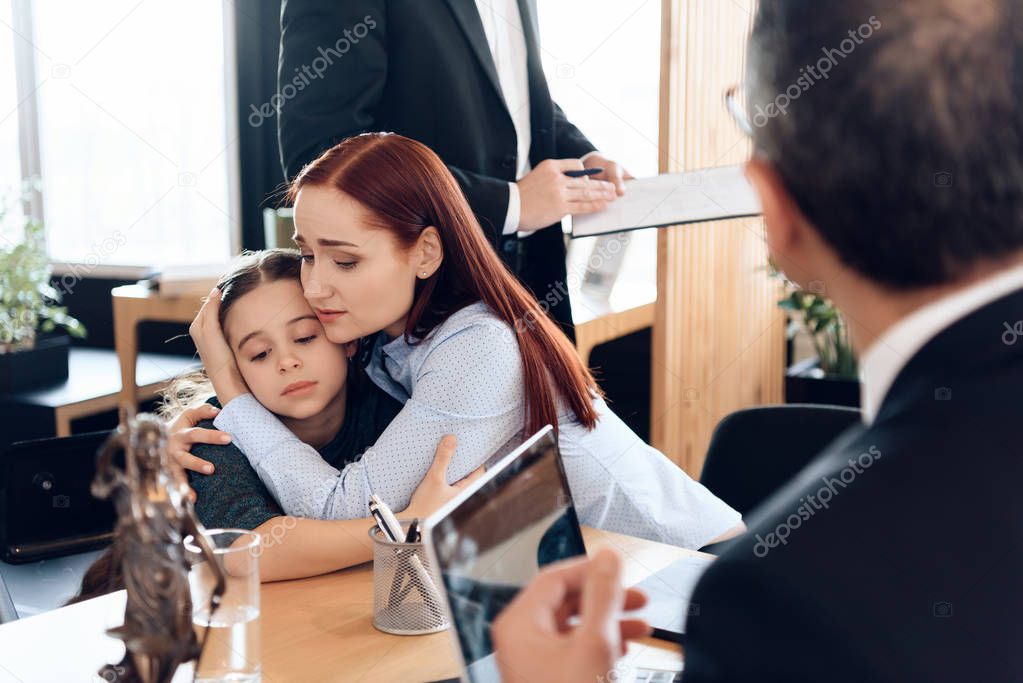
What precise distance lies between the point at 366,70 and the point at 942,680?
149 cm

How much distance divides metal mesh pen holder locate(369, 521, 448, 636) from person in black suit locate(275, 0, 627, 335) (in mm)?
787

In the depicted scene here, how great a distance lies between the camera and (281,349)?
1.45 metres

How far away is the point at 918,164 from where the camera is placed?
0.58 metres

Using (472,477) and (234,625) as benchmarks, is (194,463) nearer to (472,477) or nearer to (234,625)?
(472,477)

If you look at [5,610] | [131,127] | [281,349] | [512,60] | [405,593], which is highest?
[131,127]

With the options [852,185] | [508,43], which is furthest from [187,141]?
[852,185]

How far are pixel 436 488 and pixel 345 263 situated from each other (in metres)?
0.35

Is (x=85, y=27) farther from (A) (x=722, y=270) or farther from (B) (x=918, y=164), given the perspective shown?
(B) (x=918, y=164)

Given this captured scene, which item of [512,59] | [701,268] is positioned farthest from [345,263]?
[701,268]

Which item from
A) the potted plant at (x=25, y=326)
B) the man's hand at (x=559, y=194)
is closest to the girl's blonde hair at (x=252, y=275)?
the man's hand at (x=559, y=194)

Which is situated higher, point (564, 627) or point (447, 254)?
point (447, 254)

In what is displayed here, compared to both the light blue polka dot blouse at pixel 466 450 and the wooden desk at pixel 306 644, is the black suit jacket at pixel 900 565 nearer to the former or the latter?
the wooden desk at pixel 306 644

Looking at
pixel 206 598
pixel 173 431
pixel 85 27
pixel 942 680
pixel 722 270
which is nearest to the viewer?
pixel 942 680

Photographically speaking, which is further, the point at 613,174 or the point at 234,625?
the point at 613,174
